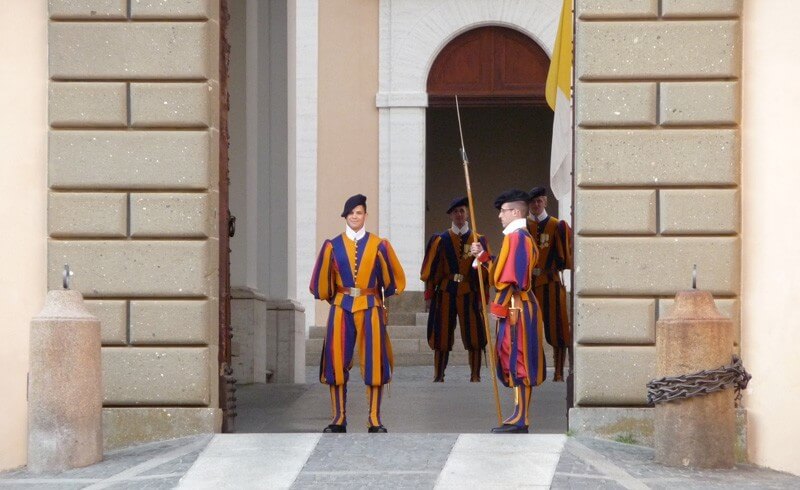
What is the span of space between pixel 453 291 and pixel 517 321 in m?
5.95

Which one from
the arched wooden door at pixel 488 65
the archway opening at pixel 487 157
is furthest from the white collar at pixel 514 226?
the archway opening at pixel 487 157

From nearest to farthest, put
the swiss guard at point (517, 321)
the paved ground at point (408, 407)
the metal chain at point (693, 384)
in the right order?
the metal chain at point (693, 384) → the swiss guard at point (517, 321) → the paved ground at point (408, 407)

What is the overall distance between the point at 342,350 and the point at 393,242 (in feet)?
37.5

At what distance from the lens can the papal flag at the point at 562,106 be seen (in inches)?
581

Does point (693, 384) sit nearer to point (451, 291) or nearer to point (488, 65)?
point (451, 291)

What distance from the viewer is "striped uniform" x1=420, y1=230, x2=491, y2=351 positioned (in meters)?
20.0

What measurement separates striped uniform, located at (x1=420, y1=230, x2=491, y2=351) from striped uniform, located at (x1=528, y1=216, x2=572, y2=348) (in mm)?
725

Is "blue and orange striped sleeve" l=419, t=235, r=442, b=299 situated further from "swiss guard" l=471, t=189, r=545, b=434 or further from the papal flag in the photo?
"swiss guard" l=471, t=189, r=545, b=434

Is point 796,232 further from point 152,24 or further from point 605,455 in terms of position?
point 152,24

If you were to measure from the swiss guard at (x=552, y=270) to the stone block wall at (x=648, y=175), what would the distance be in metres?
6.38

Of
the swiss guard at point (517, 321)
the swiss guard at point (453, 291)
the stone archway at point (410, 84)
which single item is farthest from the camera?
the stone archway at point (410, 84)

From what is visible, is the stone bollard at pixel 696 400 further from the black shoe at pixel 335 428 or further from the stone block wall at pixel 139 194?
the stone block wall at pixel 139 194

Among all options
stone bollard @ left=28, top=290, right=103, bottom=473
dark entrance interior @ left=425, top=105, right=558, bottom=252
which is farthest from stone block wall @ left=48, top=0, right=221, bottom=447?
dark entrance interior @ left=425, top=105, right=558, bottom=252

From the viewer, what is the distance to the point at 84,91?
1331 cm
